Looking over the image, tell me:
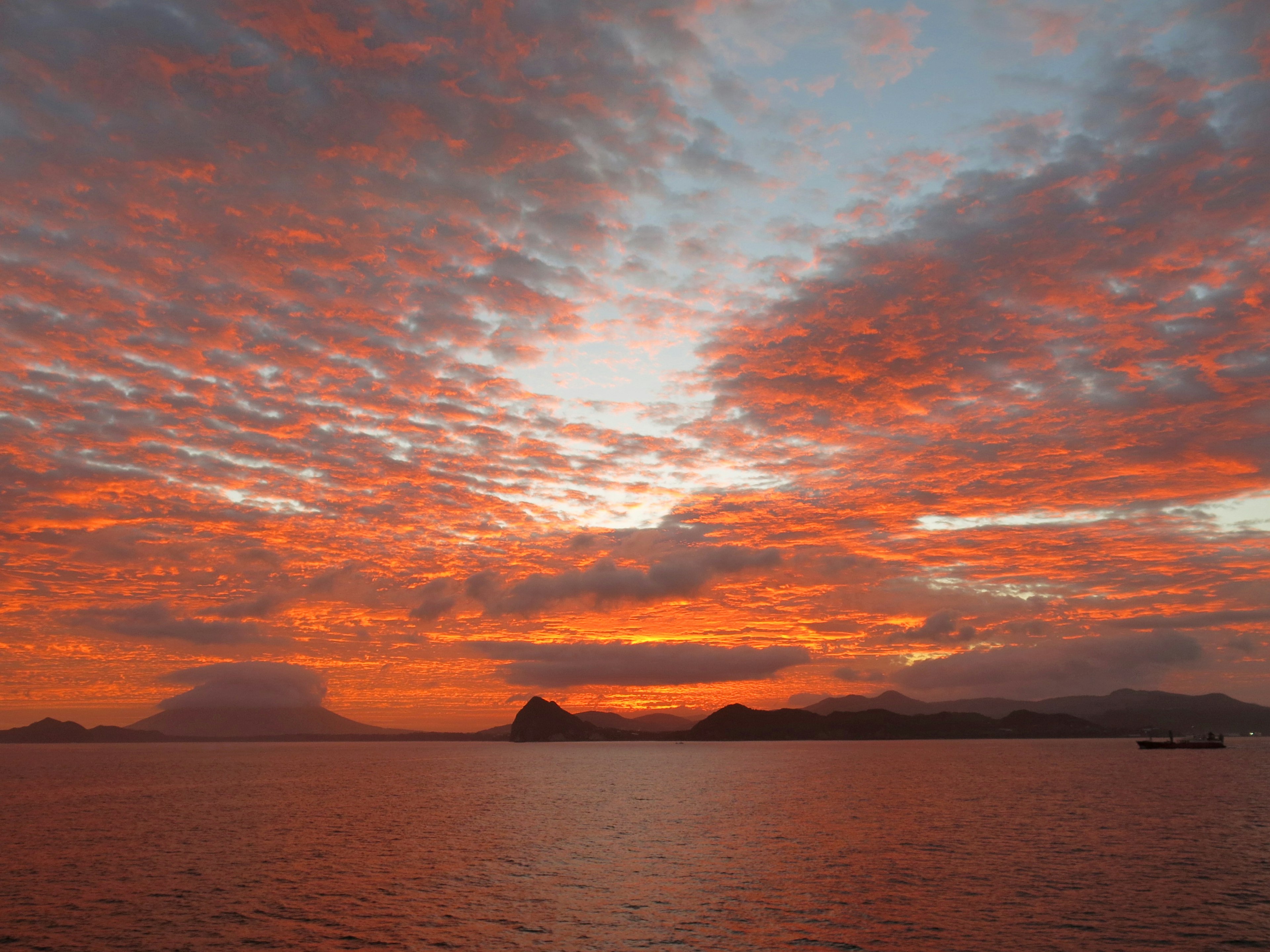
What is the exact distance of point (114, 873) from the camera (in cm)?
7169

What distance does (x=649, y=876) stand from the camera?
6981cm

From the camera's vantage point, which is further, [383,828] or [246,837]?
[383,828]

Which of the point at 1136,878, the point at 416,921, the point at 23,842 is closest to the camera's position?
the point at 416,921

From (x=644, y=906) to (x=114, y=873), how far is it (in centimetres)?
4962

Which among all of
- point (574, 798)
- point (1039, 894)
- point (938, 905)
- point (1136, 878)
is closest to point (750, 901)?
point (938, 905)

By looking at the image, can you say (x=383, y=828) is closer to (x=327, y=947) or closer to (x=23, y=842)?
(x=23, y=842)

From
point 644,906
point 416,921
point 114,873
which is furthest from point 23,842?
point 644,906

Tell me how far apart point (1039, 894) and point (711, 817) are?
5891cm

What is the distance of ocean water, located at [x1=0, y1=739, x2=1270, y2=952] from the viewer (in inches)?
1993

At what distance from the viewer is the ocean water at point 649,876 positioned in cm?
5062

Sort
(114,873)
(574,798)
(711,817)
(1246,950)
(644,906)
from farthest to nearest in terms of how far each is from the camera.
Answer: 1. (574,798)
2. (711,817)
3. (114,873)
4. (644,906)
5. (1246,950)

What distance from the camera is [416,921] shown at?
179ft

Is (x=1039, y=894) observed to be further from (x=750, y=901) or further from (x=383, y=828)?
(x=383, y=828)

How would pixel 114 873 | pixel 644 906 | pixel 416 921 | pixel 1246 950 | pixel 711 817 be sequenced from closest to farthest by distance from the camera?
pixel 1246 950 → pixel 416 921 → pixel 644 906 → pixel 114 873 → pixel 711 817
